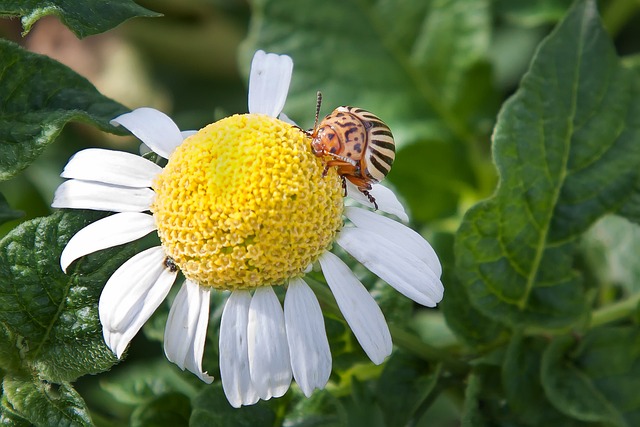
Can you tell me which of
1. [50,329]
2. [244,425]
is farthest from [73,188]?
[244,425]

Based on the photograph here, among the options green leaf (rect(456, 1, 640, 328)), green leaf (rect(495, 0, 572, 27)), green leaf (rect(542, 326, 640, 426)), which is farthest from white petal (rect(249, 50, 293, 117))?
green leaf (rect(495, 0, 572, 27))

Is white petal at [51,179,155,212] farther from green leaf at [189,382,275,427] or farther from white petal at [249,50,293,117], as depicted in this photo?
green leaf at [189,382,275,427]

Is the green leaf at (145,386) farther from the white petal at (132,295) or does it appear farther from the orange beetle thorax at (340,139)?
the orange beetle thorax at (340,139)

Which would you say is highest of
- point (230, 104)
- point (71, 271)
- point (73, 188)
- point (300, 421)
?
point (73, 188)

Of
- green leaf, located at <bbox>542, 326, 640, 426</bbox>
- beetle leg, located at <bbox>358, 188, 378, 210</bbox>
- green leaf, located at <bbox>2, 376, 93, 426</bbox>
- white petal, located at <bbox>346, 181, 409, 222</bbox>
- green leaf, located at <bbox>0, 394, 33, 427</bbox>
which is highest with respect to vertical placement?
beetle leg, located at <bbox>358, 188, 378, 210</bbox>

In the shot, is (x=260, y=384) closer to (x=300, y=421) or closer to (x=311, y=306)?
(x=311, y=306)

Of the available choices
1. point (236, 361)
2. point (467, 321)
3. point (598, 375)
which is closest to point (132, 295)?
point (236, 361)

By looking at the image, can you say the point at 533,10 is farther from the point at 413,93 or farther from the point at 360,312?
the point at 360,312
